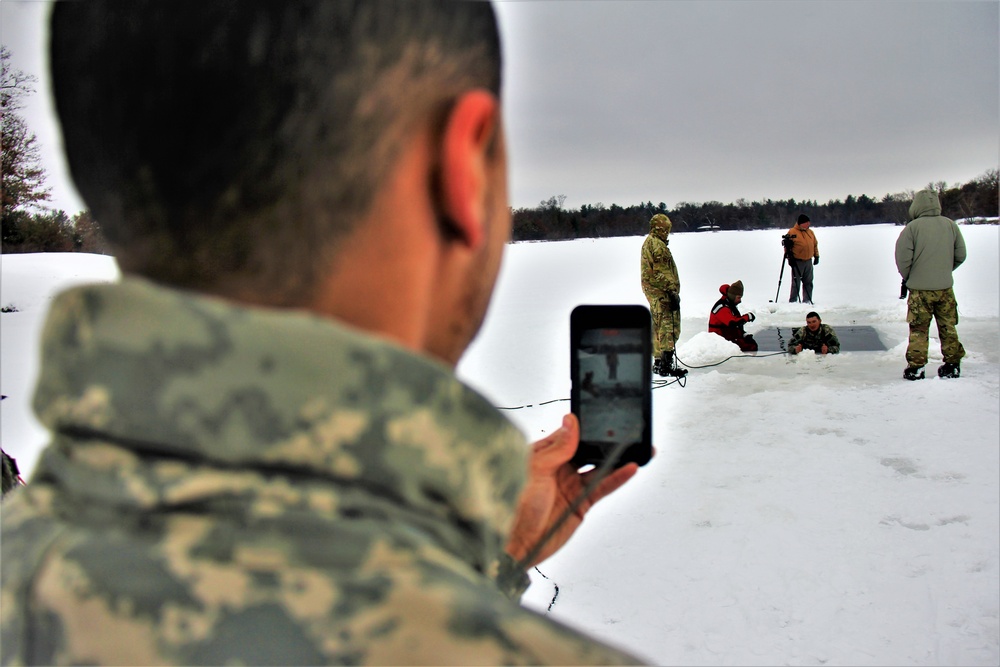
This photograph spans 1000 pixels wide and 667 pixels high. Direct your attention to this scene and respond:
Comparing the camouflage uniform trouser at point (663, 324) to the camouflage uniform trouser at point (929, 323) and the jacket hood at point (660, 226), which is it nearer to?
the jacket hood at point (660, 226)

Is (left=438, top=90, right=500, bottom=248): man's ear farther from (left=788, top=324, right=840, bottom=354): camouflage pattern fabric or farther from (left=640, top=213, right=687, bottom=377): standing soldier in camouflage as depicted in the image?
(left=788, top=324, right=840, bottom=354): camouflage pattern fabric

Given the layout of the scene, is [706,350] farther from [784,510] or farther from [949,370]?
[784,510]

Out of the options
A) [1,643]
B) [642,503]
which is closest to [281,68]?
[1,643]

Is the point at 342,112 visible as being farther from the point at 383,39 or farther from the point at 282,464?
the point at 282,464

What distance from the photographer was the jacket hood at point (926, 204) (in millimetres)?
5895

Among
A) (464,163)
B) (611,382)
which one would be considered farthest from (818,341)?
(464,163)

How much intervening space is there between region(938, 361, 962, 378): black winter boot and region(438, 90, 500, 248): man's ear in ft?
22.0

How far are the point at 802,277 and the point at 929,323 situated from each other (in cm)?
558

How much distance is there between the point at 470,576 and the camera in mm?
436

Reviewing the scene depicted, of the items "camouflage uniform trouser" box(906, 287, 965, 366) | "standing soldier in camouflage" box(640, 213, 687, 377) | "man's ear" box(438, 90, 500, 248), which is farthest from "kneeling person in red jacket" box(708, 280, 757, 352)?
"man's ear" box(438, 90, 500, 248)

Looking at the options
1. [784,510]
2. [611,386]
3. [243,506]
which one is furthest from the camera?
[784,510]

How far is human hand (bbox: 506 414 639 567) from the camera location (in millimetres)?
973

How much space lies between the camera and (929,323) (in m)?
5.97

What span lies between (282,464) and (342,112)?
9.3 inches
